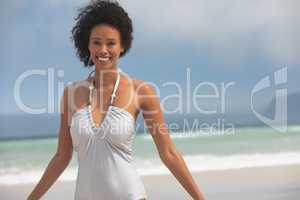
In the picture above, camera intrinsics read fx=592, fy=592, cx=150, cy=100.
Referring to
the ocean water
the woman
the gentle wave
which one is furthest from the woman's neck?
the gentle wave

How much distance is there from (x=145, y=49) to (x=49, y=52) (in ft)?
2.34

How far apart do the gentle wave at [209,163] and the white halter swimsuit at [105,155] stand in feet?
8.84

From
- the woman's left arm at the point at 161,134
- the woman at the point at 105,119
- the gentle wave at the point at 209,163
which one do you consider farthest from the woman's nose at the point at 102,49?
the gentle wave at the point at 209,163

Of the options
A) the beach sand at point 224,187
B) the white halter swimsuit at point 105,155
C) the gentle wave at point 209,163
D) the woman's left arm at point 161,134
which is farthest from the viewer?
the gentle wave at point 209,163

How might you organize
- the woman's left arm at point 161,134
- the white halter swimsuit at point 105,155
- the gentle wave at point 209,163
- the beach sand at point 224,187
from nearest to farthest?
1. the white halter swimsuit at point 105,155
2. the woman's left arm at point 161,134
3. the beach sand at point 224,187
4. the gentle wave at point 209,163

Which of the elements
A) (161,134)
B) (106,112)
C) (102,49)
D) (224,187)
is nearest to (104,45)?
(102,49)

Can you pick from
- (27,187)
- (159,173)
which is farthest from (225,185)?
(27,187)

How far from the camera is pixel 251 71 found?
4676 millimetres

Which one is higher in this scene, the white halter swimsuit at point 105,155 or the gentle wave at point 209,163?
the white halter swimsuit at point 105,155

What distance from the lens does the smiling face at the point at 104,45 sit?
1594 mm

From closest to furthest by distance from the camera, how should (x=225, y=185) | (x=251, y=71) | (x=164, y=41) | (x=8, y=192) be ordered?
1. (x=8, y=192)
2. (x=225, y=185)
3. (x=164, y=41)
4. (x=251, y=71)

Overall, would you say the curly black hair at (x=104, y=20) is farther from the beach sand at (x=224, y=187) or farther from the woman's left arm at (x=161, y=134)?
the beach sand at (x=224, y=187)

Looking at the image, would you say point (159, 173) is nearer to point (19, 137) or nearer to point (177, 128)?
point (177, 128)

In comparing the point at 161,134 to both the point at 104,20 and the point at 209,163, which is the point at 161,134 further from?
the point at 209,163
